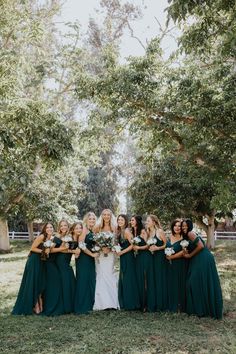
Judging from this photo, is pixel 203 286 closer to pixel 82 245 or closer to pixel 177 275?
pixel 177 275

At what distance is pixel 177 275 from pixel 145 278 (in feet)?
2.29

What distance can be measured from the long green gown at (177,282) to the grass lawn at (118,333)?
0.44 metres

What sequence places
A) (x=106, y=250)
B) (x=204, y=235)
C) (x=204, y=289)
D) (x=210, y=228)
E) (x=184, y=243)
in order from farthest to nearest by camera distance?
(x=204, y=235) → (x=210, y=228) → (x=106, y=250) → (x=184, y=243) → (x=204, y=289)

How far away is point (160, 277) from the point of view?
9.12 metres

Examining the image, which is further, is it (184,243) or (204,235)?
(204,235)

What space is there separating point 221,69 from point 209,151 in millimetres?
2331

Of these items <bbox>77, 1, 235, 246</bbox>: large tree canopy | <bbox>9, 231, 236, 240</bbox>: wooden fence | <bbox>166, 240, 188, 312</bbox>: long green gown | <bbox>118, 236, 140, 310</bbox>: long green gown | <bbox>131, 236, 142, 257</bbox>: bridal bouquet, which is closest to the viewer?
<bbox>166, 240, 188, 312</bbox>: long green gown

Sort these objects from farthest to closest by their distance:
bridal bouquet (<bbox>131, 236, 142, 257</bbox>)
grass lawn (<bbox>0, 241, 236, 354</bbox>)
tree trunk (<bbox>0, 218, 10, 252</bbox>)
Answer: tree trunk (<bbox>0, 218, 10, 252</bbox>) → bridal bouquet (<bbox>131, 236, 142, 257</bbox>) → grass lawn (<bbox>0, 241, 236, 354</bbox>)

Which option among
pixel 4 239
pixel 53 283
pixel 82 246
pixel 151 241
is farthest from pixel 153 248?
pixel 4 239

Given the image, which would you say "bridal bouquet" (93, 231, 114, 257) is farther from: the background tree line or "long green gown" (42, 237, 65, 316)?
the background tree line

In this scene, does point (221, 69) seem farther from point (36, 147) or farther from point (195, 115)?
point (36, 147)

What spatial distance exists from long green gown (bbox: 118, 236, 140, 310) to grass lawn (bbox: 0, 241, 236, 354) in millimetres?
282

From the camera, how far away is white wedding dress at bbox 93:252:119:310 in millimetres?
9289

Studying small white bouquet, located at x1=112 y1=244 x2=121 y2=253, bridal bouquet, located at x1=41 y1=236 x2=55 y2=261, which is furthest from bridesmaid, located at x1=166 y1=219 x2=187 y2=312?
bridal bouquet, located at x1=41 y1=236 x2=55 y2=261
